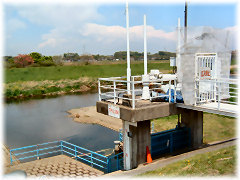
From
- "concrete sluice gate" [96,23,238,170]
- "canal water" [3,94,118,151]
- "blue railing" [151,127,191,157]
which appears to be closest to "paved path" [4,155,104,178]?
"concrete sluice gate" [96,23,238,170]

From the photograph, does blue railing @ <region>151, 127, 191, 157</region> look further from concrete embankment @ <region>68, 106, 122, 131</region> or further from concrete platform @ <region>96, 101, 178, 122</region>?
concrete embankment @ <region>68, 106, 122, 131</region>

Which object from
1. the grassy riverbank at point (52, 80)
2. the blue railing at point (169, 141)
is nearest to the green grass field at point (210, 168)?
the blue railing at point (169, 141)

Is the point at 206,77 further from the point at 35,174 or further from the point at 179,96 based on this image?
the point at 35,174

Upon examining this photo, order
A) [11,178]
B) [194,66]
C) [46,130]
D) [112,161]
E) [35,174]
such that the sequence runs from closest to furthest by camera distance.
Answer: [11,178] → [194,66] → [35,174] → [112,161] → [46,130]

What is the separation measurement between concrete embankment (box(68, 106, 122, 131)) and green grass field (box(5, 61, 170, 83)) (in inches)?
1281

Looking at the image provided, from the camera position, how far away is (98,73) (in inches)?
2906

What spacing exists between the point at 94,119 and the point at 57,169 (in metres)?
13.8

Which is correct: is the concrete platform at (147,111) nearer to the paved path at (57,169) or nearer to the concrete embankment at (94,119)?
the paved path at (57,169)

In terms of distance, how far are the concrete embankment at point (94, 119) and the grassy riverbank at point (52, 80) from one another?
21858 millimetres

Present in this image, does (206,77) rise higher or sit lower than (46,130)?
higher

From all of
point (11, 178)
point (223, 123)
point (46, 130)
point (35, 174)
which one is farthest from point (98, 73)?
point (11, 178)

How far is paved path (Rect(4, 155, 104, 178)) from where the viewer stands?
11547 millimetres

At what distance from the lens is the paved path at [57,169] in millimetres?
11547

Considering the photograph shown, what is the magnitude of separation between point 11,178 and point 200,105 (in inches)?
321
